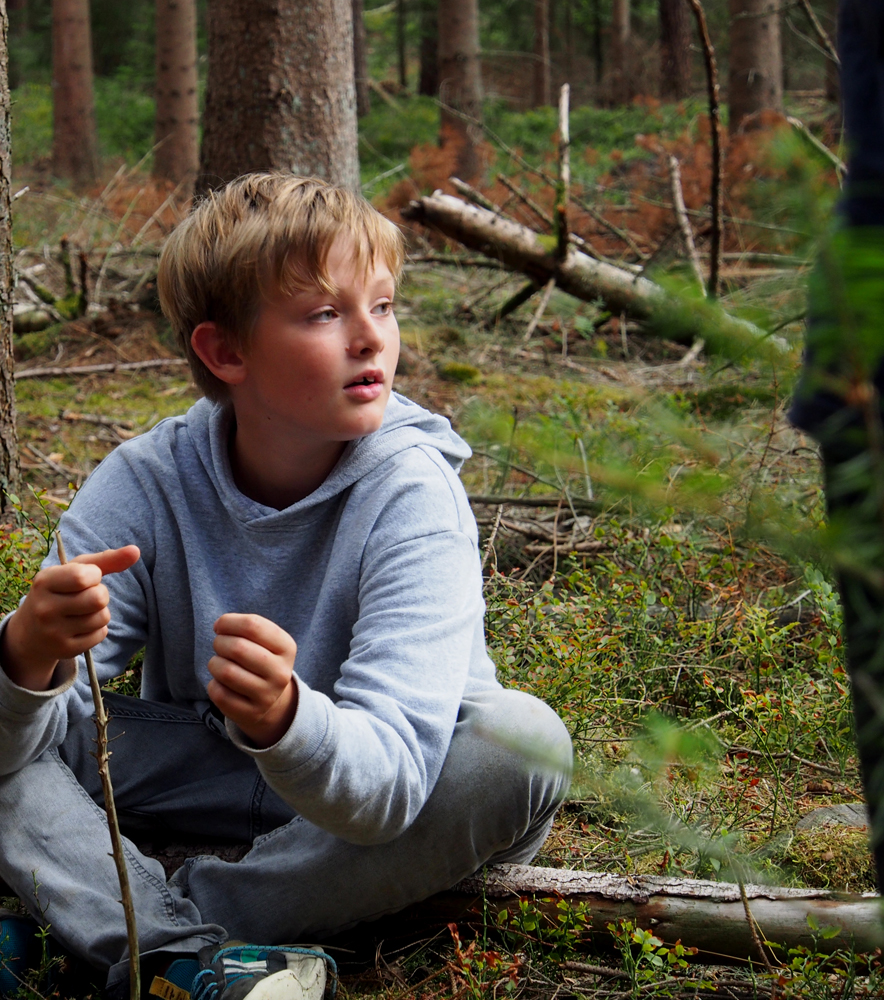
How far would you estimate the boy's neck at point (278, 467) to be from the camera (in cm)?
192

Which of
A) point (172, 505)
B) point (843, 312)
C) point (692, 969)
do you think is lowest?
point (692, 969)

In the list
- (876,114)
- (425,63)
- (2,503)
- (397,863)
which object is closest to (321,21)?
(2,503)

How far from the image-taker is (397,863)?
1684 mm

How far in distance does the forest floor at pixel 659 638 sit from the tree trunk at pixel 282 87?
1321mm

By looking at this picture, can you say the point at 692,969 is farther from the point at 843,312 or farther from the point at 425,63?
the point at 425,63

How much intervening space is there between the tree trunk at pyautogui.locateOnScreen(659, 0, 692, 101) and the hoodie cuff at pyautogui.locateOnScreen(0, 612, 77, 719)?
17.9 meters

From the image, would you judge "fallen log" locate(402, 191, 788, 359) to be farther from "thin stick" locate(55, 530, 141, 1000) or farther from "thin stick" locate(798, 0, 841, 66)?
"thin stick" locate(55, 530, 141, 1000)

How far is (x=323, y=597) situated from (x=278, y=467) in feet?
0.95

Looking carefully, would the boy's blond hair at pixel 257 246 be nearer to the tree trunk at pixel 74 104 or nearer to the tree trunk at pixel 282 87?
the tree trunk at pixel 282 87

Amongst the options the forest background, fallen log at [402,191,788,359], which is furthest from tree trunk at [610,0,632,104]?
fallen log at [402,191,788,359]

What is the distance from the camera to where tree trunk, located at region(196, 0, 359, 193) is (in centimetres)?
483

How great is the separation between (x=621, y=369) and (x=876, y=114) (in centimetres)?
484

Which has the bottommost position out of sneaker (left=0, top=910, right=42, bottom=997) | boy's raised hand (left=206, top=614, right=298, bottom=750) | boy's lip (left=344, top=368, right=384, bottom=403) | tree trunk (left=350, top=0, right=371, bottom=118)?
sneaker (left=0, top=910, right=42, bottom=997)

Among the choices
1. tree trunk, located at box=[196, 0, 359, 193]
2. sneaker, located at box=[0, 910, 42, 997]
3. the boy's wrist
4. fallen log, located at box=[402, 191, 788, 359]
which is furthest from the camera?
fallen log, located at box=[402, 191, 788, 359]
